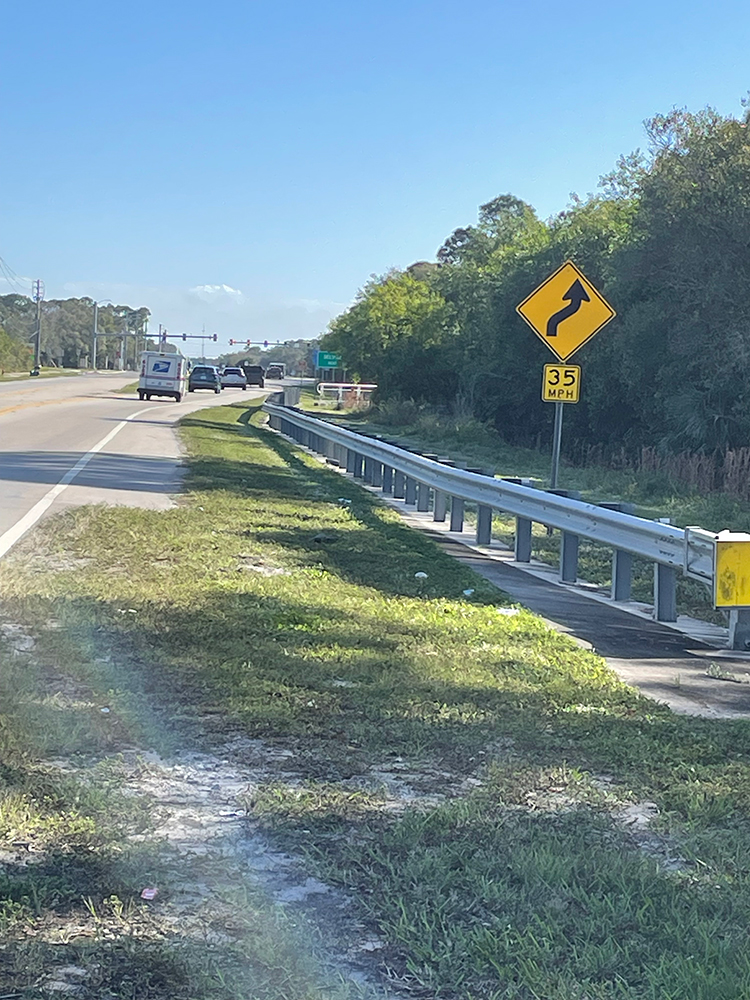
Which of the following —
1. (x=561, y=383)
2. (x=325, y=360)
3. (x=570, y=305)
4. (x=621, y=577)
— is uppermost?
(x=570, y=305)

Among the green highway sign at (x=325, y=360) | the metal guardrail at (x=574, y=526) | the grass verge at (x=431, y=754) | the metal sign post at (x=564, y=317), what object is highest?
the metal sign post at (x=564, y=317)

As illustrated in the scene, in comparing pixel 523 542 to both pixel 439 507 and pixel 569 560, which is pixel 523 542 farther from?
pixel 439 507

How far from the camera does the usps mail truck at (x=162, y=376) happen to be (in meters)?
61.0

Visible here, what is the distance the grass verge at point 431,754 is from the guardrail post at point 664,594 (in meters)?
1.16

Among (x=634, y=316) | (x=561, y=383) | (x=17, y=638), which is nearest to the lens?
(x=17, y=638)

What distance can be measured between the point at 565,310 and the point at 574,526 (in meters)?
4.93

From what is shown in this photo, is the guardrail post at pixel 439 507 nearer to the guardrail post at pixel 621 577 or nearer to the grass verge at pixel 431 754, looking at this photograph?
the grass verge at pixel 431 754

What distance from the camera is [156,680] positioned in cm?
677

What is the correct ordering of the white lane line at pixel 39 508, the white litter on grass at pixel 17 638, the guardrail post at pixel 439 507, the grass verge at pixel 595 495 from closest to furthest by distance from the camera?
the white litter on grass at pixel 17 638 → the white lane line at pixel 39 508 → the grass verge at pixel 595 495 → the guardrail post at pixel 439 507

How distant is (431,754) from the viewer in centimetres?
569

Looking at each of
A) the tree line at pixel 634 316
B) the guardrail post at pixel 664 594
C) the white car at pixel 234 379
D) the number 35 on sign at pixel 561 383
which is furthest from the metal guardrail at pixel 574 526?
the white car at pixel 234 379

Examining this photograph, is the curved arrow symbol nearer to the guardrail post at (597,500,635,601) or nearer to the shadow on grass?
the shadow on grass

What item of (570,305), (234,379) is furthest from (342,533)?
(234,379)

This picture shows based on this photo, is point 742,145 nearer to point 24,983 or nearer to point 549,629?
point 549,629
